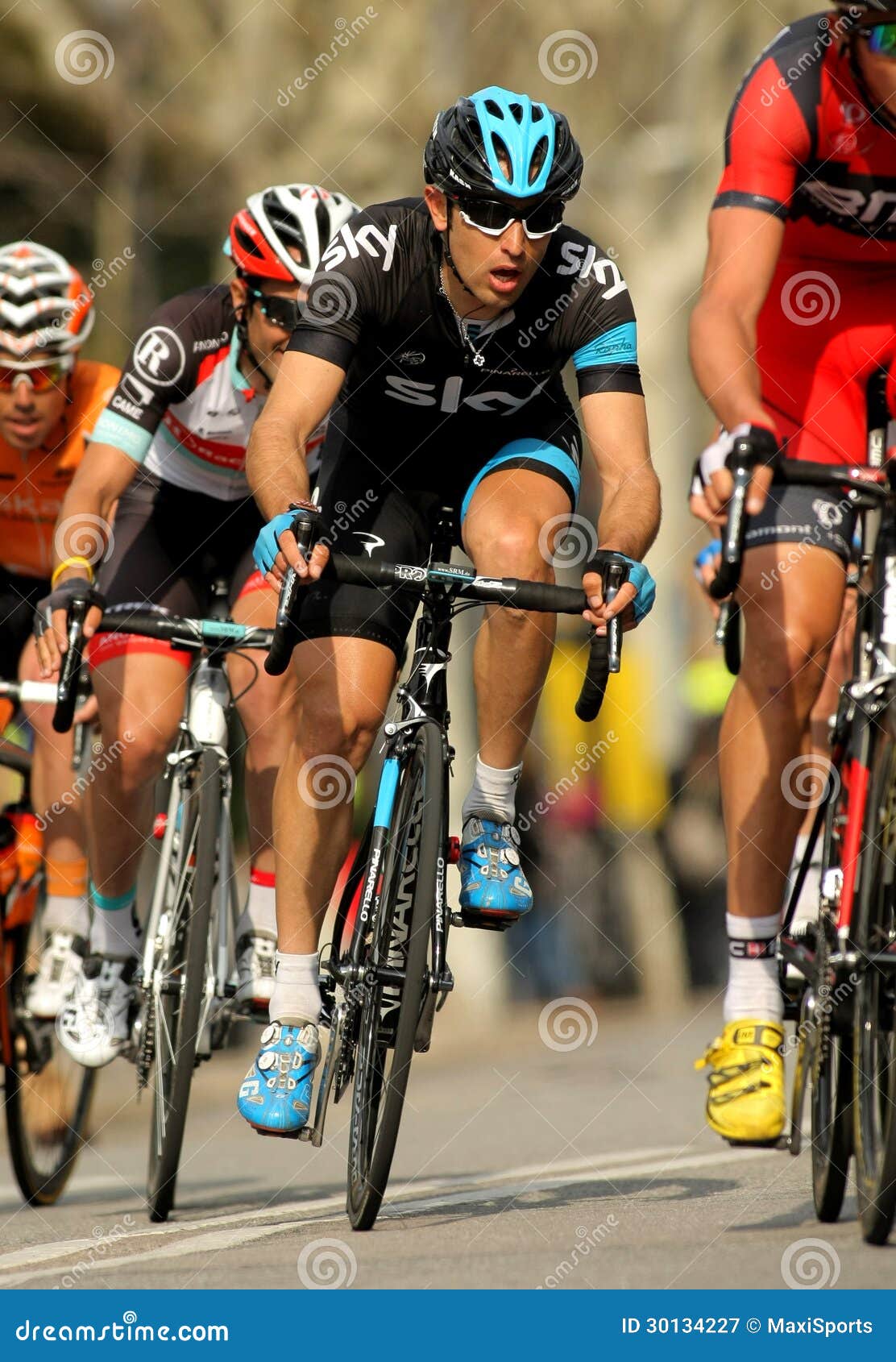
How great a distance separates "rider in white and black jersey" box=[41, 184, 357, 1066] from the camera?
6.30 meters

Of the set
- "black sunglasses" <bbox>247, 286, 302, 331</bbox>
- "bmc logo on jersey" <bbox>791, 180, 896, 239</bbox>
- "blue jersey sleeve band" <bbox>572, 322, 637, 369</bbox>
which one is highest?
"bmc logo on jersey" <bbox>791, 180, 896, 239</bbox>

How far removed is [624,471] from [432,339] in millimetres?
600

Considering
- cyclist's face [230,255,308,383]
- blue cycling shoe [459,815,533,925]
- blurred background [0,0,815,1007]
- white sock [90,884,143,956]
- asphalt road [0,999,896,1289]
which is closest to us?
asphalt road [0,999,896,1289]

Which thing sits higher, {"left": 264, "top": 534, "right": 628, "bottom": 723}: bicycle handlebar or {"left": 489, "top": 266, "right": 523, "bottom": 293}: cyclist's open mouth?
{"left": 489, "top": 266, "right": 523, "bottom": 293}: cyclist's open mouth

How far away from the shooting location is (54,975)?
7.02 m

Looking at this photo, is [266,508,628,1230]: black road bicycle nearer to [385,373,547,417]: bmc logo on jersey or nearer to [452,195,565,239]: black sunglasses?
[385,373,547,417]: bmc logo on jersey

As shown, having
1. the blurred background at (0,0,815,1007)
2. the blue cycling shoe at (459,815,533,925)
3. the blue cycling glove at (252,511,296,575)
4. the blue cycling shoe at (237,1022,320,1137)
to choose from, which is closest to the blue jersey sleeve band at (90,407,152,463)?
the blue cycling glove at (252,511,296,575)

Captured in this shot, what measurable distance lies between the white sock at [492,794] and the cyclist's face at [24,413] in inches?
95.8

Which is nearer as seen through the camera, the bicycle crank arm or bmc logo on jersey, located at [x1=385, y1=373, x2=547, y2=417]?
the bicycle crank arm

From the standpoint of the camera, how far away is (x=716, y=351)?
16.3 ft

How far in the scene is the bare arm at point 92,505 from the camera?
6246 millimetres

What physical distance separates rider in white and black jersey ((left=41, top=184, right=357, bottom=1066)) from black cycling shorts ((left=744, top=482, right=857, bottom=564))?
1.79 metres

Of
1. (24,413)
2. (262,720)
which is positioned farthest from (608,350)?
(24,413)

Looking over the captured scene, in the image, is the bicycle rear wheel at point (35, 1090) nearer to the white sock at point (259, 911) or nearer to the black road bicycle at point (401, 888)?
the white sock at point (259, 911)
